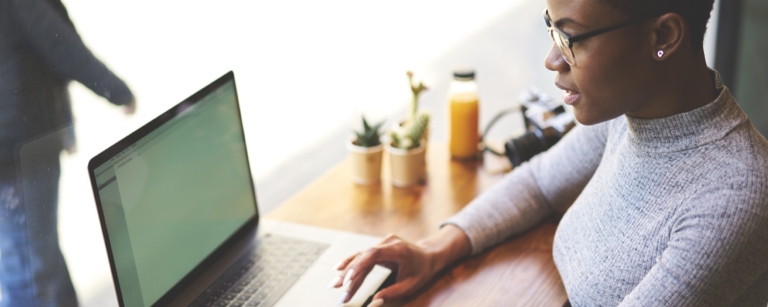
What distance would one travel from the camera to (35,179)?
3.14ft

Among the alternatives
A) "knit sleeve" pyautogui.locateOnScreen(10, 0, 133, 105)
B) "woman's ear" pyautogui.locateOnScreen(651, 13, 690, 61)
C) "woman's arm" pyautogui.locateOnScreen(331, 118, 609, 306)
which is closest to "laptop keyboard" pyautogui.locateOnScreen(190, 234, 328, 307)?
"woman's arm" pyautogui.locateOnScreen(331, 118, 609, 306)

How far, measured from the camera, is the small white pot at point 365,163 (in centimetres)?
146

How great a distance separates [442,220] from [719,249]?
610 mm


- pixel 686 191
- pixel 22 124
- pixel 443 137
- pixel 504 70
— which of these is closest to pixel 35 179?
pixel 22 124

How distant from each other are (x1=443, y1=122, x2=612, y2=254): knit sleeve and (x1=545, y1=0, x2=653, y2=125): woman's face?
272mm

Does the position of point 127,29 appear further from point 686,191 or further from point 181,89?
point 686,191

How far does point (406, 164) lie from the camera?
1462mm

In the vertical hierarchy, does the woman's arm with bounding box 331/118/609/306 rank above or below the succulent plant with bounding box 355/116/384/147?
below

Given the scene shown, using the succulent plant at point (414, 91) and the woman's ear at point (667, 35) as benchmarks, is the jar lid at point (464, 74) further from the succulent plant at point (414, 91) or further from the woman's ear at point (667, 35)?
the woman's ear at point (667, 35)

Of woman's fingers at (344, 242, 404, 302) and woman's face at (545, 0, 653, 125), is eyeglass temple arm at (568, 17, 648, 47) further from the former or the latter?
woman's fingers at (344, 242, 404, 302)

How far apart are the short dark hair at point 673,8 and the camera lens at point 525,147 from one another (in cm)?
68

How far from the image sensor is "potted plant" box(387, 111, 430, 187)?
1.46 metres

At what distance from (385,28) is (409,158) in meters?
0.81

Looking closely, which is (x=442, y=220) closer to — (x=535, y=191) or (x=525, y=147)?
(x=535, y=191)
